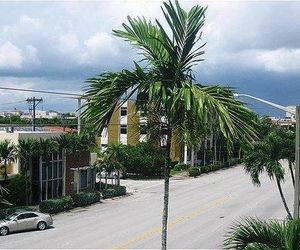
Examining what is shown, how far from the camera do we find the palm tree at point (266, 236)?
6.86 metres

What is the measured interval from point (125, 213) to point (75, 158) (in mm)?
9397

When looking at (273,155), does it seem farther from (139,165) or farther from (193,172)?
(193,172)

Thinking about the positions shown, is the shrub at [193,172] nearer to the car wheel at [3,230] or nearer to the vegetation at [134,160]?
the vegetation at [134,160]

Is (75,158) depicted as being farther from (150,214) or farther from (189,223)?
(189,223)

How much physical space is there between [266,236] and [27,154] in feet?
109

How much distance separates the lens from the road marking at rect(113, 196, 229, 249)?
27.7m

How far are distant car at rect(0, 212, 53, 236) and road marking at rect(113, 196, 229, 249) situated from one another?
244 inches

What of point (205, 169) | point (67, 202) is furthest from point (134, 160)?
point (67, 202)

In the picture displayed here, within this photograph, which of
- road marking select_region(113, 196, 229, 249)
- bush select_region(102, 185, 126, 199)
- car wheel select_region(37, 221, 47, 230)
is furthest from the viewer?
bush select_region(102, 185, 126, 199)

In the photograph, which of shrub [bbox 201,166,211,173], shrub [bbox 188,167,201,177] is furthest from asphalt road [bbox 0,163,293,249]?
shrub [bbox 201,166,211,173]

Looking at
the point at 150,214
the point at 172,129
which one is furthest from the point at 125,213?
the point at 172,129

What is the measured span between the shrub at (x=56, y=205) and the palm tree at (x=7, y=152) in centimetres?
324

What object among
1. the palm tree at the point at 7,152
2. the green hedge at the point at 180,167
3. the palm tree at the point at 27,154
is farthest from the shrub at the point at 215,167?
the palm tree at the point at 7,152

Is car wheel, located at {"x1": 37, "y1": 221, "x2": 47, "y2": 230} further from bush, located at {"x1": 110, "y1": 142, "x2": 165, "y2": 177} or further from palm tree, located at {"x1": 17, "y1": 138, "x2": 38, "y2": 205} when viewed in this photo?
bush, located at {"x1": 110, "y1": 142, "x2": 165, "y2": 177}
